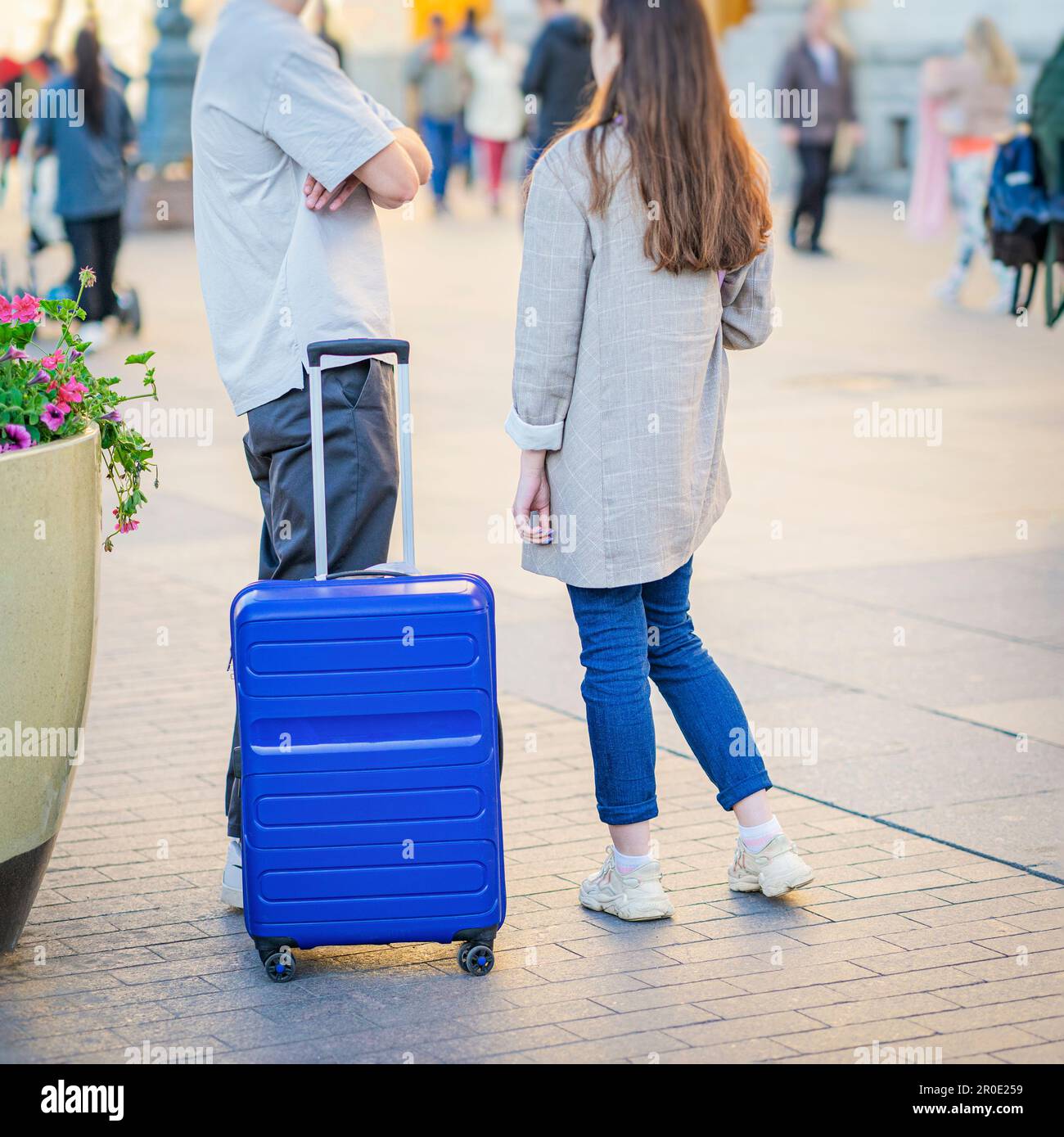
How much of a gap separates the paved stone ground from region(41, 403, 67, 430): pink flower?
3.64ft

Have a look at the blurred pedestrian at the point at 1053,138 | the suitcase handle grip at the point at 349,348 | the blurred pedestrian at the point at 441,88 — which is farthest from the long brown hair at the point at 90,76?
the blurred pedestrian at the point at 441,88

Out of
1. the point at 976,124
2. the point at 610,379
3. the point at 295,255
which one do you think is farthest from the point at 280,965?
the point at 976,124

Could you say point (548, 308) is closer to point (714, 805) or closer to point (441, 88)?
point (714, 805)

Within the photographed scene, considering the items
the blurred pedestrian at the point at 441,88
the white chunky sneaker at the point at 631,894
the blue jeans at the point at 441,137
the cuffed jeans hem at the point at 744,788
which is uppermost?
the cuffed jeans hem at the point at 744,788

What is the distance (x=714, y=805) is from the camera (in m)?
4.93

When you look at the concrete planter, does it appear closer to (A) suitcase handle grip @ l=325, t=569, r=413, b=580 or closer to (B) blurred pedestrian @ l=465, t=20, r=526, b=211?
(A) suitcase handle grip @ l=325, t=569, r=413, b=580

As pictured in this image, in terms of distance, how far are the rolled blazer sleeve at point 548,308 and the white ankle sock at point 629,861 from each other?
914 mm

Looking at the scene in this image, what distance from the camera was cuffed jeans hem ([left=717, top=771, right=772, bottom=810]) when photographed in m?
4.23

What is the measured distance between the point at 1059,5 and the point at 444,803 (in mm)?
20706

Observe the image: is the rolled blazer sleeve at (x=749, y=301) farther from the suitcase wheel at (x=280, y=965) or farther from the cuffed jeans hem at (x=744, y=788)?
the suitcase wheel at (x=280, y=965)

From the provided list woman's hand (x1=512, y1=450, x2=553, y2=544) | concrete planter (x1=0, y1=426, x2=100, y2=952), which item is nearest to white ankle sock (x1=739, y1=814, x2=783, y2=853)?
woman's hand (x1=512, y1=450, x2=553, y2=544)

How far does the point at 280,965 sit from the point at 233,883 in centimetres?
47

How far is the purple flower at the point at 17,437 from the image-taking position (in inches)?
146

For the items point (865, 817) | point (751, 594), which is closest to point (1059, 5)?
point (751, 594)
